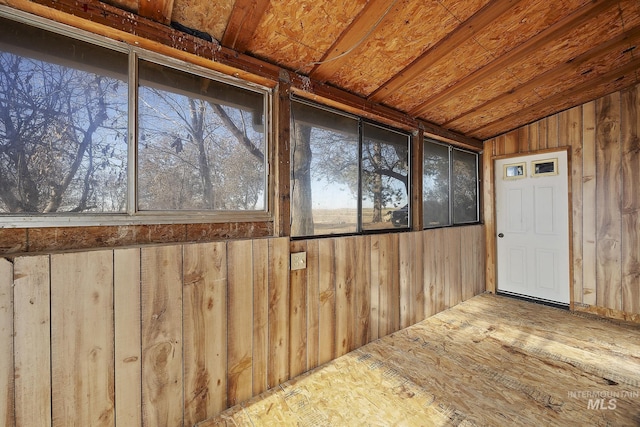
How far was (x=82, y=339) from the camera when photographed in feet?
4.18

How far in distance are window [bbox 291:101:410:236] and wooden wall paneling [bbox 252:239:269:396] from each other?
1.29ft

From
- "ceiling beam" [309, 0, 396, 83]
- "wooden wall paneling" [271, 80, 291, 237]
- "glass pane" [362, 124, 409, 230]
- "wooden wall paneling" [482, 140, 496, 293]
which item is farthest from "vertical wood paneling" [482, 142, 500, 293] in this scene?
"wooden wall paneling" [271, 80, 291, 237]

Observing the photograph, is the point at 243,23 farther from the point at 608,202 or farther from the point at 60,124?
the point at 608,202

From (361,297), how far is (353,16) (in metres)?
2.17

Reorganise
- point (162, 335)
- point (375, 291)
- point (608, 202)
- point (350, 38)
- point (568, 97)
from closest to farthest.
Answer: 1. point (162, 335)
2. point (350, 38)
3. point (375, 291)
4. point (568, 97)
5. point (608, 202)

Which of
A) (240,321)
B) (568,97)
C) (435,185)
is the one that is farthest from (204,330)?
(568,97)

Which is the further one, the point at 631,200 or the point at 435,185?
the point at 435,185

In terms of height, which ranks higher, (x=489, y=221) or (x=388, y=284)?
(x=489, y=221)

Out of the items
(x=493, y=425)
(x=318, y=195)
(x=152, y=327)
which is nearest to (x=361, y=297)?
(x=318, y=195)

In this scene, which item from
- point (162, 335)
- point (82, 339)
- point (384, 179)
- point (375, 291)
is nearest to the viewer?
point (82, 339)

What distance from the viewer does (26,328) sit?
116cm

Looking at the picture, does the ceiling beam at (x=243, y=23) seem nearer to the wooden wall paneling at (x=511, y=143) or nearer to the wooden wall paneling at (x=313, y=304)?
the wooden wall paneling at (x=313, y=304)

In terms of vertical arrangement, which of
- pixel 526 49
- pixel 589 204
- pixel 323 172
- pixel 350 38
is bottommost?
pixel 589 204

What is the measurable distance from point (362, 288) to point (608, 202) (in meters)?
3.23
